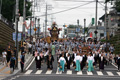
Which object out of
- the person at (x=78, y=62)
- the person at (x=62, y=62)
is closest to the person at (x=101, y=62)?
the person at (x=78, y=62)

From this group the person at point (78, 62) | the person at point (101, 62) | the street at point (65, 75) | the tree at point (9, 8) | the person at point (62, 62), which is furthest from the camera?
the tree at point (9, 8)

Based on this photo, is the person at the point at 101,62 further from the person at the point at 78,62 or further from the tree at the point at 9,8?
the tree at the point at 9,8

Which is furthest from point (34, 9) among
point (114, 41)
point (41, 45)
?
point (41, 45)

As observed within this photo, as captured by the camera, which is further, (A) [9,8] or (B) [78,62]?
(A) [9,8]

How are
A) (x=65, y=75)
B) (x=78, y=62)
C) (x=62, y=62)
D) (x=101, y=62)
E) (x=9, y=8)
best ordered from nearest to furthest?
(x=65, y=75), (x=62, y=62), (x=78, y=62), (x=101, y=62), (x=9, y=8)

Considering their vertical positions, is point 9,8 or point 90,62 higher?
point 9,8

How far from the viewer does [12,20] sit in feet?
241

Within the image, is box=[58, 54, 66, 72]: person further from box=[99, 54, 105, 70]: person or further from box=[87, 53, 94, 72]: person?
box=[99, 54, 105, 70]: person

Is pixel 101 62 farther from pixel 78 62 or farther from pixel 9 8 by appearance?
pixel 9 8

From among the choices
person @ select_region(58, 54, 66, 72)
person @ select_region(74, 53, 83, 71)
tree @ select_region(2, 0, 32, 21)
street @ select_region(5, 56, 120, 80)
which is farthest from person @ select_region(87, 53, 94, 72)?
tree @ select_region(2, 0, 32, 21)

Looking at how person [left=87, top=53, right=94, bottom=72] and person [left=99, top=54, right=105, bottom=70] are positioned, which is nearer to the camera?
person [left=87, top=53, right=94, bottom=72]

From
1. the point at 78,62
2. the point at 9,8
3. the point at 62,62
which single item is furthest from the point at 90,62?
the point at 9,8

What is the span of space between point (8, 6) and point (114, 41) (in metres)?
25.5

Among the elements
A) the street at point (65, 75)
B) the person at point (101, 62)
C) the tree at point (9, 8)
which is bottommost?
the street at point (65, 75)
